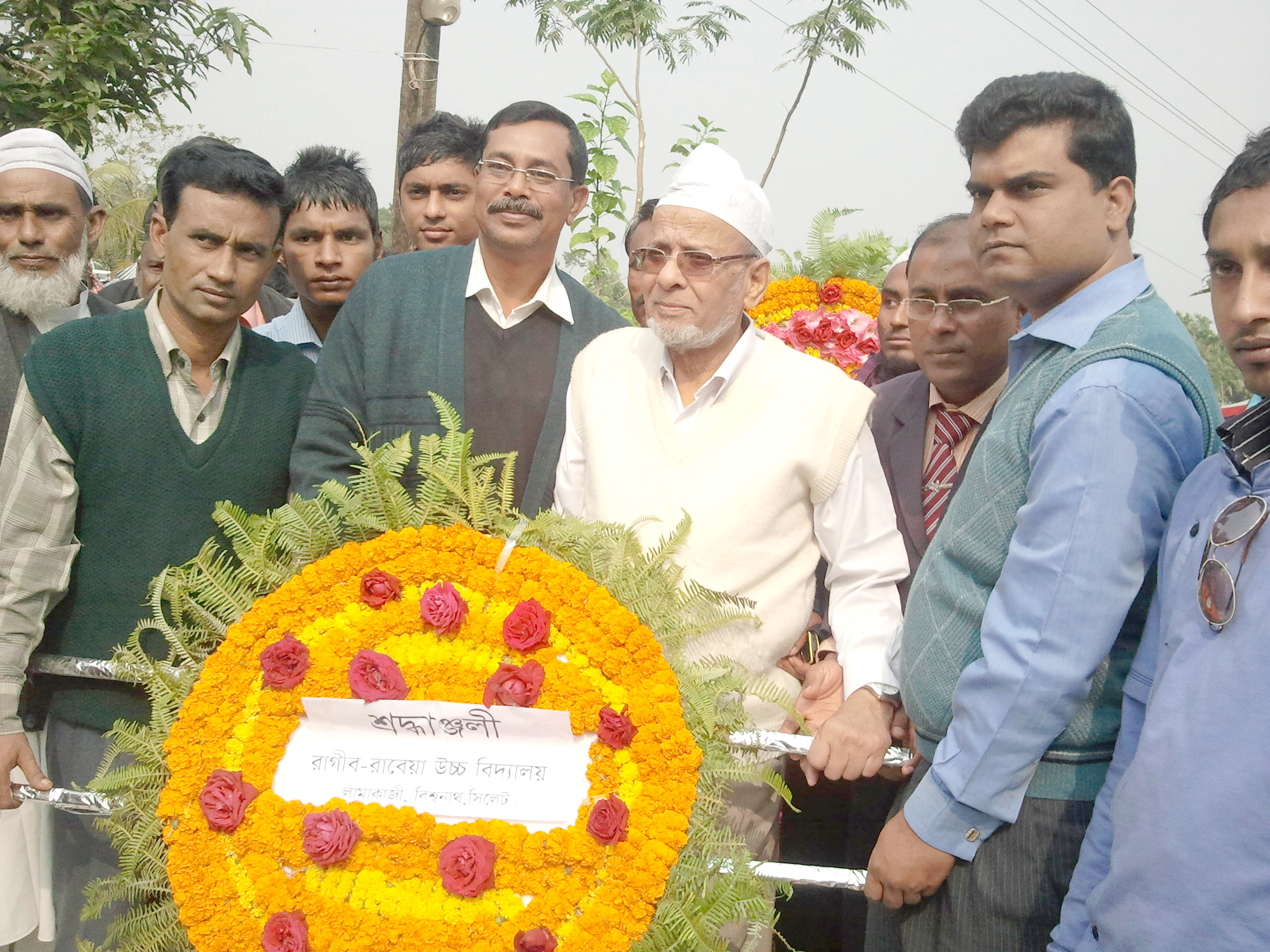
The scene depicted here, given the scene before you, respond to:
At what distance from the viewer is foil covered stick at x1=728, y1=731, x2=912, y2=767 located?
2195 millimetres

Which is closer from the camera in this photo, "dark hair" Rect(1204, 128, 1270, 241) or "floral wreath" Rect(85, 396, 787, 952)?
"dark hair" Rect(1204, 128, 1270, 241)

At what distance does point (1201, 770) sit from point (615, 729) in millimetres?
1036

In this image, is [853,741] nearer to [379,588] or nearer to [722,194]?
[379,588]

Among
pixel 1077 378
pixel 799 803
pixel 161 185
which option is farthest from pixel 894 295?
pixel 161 185

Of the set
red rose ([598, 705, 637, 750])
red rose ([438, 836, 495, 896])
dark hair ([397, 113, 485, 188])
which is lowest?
red rose ([438, 836, 495, 896])

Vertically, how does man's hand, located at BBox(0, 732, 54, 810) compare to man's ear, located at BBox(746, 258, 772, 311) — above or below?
below

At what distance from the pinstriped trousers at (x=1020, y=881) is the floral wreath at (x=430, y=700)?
41cm

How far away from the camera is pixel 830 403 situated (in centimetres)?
269

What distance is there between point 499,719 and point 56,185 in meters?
2.98

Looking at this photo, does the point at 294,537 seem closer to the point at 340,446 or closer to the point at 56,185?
the point at 340,446

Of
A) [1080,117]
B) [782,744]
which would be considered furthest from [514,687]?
[1080,117]

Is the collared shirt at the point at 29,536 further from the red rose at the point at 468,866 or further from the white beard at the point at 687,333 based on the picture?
the white beard at the point at 687,333

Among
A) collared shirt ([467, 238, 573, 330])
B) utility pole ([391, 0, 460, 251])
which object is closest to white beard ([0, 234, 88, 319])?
collared shirt ([467, 238, 573, 330])

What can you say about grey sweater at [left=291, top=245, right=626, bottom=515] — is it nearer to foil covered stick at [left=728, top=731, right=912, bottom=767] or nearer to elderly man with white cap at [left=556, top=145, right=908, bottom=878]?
elderly man with white cap at [left=556, top=145, right=908, bottom=878]
